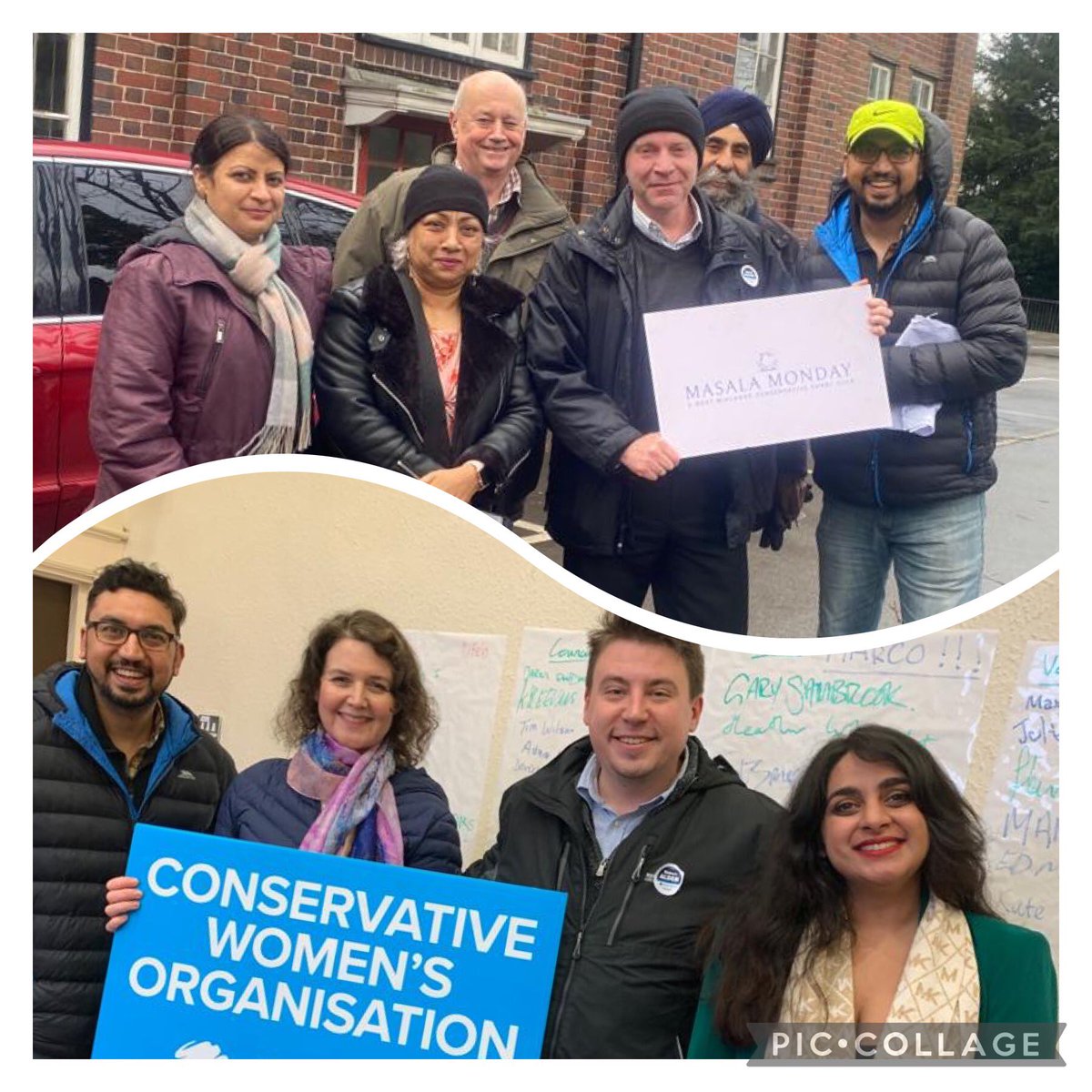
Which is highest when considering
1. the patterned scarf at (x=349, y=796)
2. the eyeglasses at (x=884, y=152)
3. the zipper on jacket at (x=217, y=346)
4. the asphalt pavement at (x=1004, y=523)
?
the eyeglasses at (x=884, y=152)

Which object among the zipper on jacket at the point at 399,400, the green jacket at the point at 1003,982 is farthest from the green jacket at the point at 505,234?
the green jacket at the point at 1003,982

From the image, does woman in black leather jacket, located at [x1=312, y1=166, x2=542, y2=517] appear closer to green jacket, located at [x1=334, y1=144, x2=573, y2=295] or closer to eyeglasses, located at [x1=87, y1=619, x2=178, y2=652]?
green jacket, located at [x1=334, y1=144, x2=573, y2=295]

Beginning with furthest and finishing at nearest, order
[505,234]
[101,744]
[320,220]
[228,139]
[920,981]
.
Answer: [320,220] → [505,234] → [101,744] → [228,139] → [920,981]

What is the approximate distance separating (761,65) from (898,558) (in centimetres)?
104

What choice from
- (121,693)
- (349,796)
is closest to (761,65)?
(349,796)

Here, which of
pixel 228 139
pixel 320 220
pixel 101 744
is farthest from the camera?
pixel 320 220

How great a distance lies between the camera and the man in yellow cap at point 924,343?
3.03 m

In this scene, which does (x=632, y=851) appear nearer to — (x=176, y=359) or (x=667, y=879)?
(x=667, y=879)

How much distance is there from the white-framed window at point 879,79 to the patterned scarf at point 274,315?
47.8 inches

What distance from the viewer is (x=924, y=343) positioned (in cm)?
305

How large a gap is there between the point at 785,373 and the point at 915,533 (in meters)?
0.43

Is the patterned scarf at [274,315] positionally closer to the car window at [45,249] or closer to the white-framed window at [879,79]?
the car window at [45,249]

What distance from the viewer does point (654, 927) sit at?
2.79m
